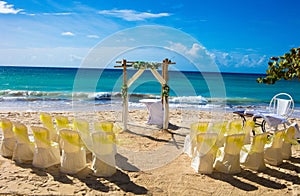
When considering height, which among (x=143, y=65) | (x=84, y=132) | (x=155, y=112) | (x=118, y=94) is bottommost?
(x=84, y=132)

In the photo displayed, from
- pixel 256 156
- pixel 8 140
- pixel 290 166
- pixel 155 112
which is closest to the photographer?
pixel 256 156

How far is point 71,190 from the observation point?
484 cm

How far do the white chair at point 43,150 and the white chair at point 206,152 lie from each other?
2.82 meters

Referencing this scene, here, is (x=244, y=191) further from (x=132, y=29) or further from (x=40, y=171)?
(x=132, y=29)

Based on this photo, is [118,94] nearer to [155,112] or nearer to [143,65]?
[155,112]

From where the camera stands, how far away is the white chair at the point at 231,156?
18.2 ft

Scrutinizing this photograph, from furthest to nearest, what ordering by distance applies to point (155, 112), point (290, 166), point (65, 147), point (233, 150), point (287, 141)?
point (155, 112) → point (287, 141) → point (290, 166) → point (233, 150) → point (65, 147)

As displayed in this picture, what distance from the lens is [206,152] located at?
18.4 ft

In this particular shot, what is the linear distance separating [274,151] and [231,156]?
1.29m

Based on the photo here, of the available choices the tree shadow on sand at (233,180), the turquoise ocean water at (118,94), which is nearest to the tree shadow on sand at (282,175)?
the tree shadow on sand at (233,180)

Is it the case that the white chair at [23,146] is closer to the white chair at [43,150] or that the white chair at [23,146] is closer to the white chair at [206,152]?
the white chair at [43,150]

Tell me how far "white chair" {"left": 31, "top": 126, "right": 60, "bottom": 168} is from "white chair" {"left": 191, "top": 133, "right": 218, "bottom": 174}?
282 centimetres

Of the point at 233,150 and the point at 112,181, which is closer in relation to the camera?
the point at 112,181

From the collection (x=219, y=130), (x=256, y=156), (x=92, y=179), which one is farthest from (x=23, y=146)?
(x=256, y=156)
